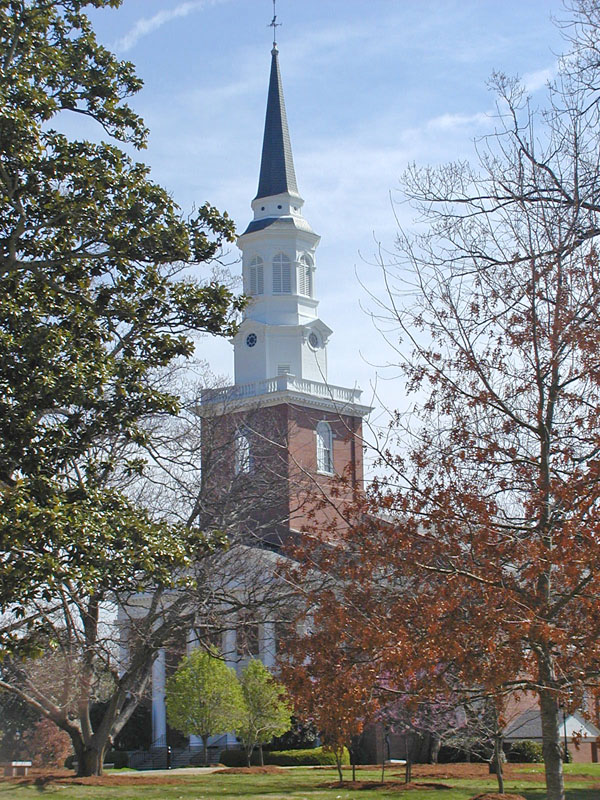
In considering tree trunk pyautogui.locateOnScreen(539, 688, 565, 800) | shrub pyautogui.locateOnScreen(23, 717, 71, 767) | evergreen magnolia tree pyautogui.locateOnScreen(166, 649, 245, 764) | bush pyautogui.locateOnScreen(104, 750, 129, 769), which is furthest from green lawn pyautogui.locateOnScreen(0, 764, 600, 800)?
shrub pyautogui.locateOnScreen(23, 717, 71, 767)

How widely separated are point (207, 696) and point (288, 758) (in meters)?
4.18

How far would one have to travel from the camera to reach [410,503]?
12625 millimetres

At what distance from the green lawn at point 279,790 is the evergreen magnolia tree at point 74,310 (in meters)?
9.30

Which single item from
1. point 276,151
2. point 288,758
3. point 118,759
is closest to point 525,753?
point 288,758

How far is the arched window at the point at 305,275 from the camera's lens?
177 ft

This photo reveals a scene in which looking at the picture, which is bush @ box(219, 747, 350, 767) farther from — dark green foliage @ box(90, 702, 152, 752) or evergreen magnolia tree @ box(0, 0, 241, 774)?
evergreen magnolia tree @ box(0, 0, 241, 774)

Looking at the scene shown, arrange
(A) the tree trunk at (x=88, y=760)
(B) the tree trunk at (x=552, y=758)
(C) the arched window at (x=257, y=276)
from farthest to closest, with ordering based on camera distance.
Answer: (C) the arched window at (x=257, y=276) < (A) the tree trunk at (x=88, y=760) < (B) the tree trunk at (x=552, y=758)

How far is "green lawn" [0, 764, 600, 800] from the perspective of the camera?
2322cm

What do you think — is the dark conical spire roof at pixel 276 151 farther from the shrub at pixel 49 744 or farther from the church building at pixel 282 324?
the shrub at pixel 49 744

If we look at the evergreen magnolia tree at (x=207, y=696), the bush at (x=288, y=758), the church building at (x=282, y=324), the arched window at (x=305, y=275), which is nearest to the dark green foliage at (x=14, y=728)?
the church building at (x=282, y=324)

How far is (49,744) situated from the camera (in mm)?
51406

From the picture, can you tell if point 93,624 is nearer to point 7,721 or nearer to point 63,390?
point 63,390

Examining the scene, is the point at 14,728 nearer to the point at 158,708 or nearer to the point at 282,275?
the point at 158,708

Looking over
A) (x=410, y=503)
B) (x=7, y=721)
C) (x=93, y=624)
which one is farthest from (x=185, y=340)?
(x=7, y=721)
